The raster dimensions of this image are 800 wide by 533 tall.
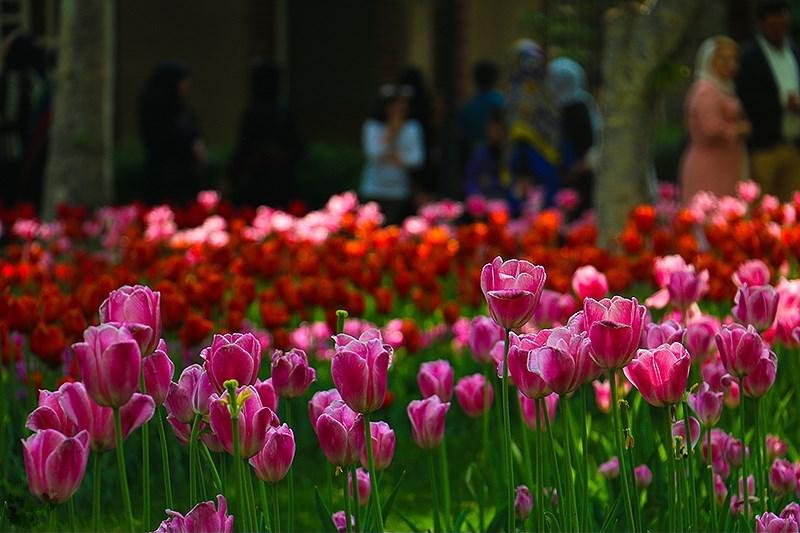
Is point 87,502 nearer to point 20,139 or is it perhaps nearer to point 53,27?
point 20,139

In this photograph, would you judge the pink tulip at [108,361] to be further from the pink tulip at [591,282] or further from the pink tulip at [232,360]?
the pink tulip at [591,282]

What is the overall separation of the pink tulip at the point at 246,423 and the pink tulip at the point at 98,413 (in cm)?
10

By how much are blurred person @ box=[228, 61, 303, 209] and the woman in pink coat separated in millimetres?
3123

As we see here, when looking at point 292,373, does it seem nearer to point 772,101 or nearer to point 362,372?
point 362,372

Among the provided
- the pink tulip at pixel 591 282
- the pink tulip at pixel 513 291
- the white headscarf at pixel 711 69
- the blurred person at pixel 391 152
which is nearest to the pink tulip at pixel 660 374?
the pink tulip at pixel 513 291

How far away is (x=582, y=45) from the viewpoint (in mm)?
23781

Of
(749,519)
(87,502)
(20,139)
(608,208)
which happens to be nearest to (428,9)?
(20,139)

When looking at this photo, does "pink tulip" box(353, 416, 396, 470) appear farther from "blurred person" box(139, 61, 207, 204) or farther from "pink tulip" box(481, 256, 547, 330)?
"blurred person" box(139, 61, 207, 204)

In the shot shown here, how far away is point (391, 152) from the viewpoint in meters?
11.9

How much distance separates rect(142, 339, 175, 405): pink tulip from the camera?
8.25 ft

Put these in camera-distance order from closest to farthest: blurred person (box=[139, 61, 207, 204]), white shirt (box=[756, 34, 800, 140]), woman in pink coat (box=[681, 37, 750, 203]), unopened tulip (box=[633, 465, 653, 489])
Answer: unopened tulip (box=[633, 465, 653, 489])
woman in pink coat (box=[681, 37, 750, 203])
white shirt (box=[756, 34, 800, 140])
blurred person (box=[139, 61, 207, 204])

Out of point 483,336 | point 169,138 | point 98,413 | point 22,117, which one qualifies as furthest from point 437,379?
point 22,117

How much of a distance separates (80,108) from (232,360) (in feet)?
28.7

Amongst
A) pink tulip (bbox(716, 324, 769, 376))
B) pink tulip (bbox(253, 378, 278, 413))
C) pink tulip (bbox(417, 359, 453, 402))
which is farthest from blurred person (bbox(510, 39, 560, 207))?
pink tulip (bbox(253, 378, 278, 413))
